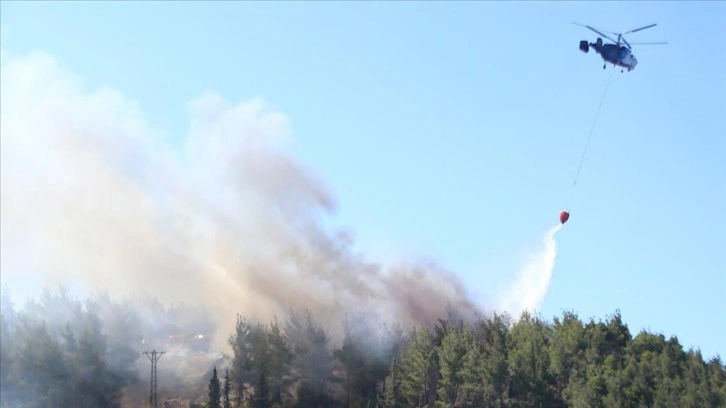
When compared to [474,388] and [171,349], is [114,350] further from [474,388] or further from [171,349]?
[474,388]

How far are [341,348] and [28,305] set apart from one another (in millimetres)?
47446

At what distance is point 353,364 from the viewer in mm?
141500

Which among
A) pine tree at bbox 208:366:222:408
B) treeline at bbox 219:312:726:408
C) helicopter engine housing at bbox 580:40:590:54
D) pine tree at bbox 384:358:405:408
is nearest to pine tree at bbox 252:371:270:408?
treeline at bbox 219:312:726:408

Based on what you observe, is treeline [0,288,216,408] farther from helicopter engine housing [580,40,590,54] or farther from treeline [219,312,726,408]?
helicopter engine housing [580,40,590,54]

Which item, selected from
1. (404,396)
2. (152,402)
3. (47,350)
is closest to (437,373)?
(404,396)

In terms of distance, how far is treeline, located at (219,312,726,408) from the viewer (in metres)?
108

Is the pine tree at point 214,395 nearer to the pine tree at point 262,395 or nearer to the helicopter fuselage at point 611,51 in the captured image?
the pine tree at point 262,395

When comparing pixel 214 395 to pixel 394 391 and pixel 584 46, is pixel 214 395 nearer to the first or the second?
pixel 394 391

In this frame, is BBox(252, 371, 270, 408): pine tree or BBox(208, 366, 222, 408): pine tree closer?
BBox(208, 366, 222, 408): pine tree

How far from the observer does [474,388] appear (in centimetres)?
12038

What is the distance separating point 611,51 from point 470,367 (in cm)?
3864

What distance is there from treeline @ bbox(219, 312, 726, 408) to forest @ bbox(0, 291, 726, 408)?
0.14 metres

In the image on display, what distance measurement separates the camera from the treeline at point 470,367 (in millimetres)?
107500

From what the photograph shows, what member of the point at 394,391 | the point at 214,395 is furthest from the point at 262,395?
the point at 394,391
